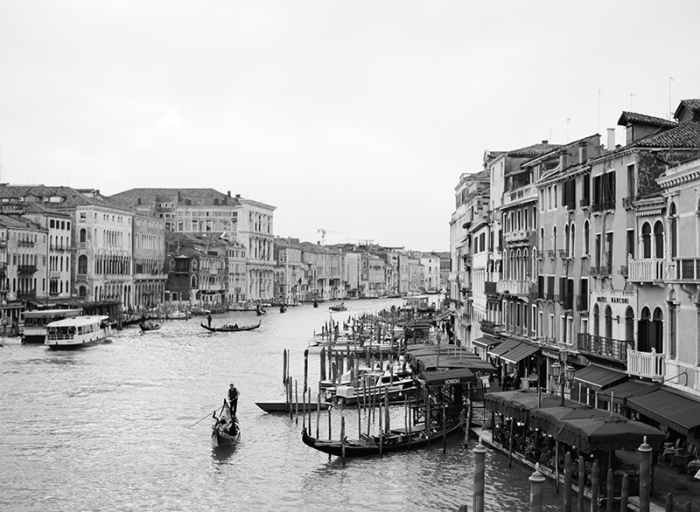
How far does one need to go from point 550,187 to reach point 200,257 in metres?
55.4

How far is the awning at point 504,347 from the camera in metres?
22.8

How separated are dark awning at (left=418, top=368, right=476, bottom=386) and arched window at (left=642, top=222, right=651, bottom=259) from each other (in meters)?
4.80

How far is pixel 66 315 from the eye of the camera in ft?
144

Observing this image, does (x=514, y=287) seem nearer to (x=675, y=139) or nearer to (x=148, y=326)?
(x=675, y=139)

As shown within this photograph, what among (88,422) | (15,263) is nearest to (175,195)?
(15,263)

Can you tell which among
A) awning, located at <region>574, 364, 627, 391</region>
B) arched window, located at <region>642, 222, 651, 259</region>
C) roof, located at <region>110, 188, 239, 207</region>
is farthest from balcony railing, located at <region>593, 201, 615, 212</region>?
roof, located at <region>110, 188, 239, 207</region>

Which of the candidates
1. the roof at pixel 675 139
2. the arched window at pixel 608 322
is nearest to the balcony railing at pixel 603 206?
the roof at pixel 675 139

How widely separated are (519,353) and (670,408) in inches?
342

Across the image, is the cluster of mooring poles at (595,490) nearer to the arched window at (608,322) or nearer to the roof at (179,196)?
the arched window at (608,322)

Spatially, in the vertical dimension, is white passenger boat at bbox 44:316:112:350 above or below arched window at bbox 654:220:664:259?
below

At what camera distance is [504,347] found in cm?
2323

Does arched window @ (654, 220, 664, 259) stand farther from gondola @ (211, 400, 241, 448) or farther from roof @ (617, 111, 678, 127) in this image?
gondola @ (211, 400, 241, 448)

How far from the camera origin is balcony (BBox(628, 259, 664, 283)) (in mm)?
14312

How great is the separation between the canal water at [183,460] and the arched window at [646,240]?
3823 millimetres
